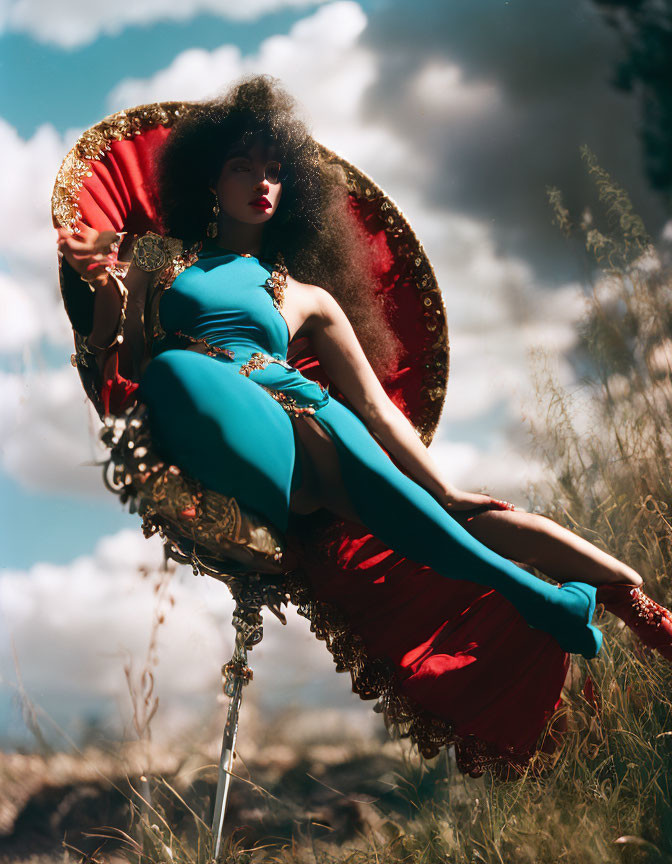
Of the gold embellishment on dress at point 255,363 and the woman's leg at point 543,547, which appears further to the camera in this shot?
the woman's leg at point 543,547

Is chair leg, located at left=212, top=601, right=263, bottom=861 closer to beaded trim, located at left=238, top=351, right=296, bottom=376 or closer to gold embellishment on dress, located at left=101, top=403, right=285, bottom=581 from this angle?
gold embellishment on dress, located at left=101, top=403, right=285, bottom=581

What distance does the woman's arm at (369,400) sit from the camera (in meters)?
1.88

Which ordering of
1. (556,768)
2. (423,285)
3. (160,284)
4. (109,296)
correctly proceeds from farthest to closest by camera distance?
(423,285) < (556,768) < (160,284) < (109,296)

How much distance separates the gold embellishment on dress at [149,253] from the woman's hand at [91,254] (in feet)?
0.65

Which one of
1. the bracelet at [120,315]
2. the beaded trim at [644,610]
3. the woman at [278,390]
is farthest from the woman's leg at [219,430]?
the beaded trim at [644,610]

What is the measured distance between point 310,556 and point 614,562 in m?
0.79

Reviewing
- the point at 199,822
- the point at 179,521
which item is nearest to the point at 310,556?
the point at 179,521

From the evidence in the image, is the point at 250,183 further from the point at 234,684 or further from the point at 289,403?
the point at 234,684

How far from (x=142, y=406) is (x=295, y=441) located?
1.22ft

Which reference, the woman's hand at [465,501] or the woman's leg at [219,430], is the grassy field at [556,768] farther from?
the woman's leg at [219,430]

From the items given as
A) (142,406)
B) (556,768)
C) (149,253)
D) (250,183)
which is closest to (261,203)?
(250,183)

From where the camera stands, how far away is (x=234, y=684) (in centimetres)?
187

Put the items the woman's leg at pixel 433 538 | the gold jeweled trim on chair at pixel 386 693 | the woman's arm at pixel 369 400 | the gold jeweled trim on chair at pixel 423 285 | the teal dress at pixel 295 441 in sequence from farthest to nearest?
1. the gold jeweled trim on chair at pixel 423 285
2. the gold jeweled trim on chair at pixel 386 693
3. the woman's arm at pixel 369 400
4. the woman's leg at pixel 433 538
5. the teal dress at pixel 295 441

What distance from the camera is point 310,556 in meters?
2.05
